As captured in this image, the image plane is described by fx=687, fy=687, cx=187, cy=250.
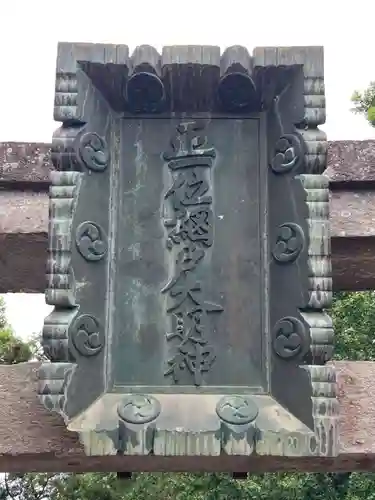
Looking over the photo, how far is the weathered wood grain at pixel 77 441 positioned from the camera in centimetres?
255

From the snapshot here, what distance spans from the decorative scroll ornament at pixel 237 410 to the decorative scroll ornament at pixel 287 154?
2.72ft

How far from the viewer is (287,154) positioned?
2488mm

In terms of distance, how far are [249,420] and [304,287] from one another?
0.49 meters

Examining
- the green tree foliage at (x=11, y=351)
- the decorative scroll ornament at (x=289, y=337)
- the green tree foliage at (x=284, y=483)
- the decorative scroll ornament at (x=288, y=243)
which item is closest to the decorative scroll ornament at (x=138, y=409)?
the decorative scroll ornament at (x=289, y=337)

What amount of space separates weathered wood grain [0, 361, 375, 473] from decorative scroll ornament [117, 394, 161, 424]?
313mm

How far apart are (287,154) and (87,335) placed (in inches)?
37.8

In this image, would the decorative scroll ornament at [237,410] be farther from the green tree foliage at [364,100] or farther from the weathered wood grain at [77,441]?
the green tree foliage at [364,100]

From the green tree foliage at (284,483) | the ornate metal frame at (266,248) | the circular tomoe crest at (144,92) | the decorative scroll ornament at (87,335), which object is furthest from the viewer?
the green tree foliage at (284,483)

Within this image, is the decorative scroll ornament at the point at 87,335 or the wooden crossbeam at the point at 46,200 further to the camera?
the wooden crossbeam at the point at 46,200

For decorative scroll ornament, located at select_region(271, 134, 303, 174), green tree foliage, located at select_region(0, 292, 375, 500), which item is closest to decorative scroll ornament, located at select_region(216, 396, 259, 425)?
decorative scroll ornament, located at select_region(271, 134, 303, 174)

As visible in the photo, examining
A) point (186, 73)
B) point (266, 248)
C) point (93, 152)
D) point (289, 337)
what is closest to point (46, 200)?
point (93, 152)

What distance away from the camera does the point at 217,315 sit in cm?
241

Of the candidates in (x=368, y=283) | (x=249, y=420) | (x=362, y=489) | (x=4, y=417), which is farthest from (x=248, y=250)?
(x=362, y=489)

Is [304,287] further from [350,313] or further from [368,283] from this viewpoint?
[350,313]
